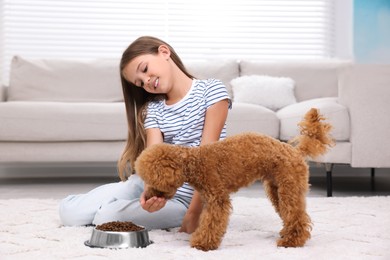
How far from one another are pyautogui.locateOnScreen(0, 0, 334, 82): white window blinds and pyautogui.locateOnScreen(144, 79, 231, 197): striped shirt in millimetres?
2926

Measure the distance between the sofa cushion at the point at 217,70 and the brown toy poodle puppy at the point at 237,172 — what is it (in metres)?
2.53

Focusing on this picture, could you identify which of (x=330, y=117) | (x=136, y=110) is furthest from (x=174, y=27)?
(x=136, y=110)

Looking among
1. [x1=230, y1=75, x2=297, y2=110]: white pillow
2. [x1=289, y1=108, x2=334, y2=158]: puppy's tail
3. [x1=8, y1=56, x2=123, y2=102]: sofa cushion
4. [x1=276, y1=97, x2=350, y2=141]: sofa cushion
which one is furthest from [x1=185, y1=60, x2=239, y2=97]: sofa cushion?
[x1=289, y1=108, x2=334, y2=158]: puppy's tail

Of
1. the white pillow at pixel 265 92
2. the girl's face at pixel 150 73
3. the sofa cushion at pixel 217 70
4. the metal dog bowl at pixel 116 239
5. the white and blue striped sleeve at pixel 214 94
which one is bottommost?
the metal dog bowl at pixel 116 239

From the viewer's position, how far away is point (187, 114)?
2.11m

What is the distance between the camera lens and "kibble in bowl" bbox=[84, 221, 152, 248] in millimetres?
1740

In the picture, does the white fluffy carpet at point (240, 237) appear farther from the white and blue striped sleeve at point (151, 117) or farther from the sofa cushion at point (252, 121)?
the sofa cushion at point (252, 121)

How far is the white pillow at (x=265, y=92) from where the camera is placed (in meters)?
4.09

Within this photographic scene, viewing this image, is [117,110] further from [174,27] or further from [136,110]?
[174,27]

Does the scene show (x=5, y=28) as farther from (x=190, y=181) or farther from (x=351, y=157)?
(x=190, y=181)

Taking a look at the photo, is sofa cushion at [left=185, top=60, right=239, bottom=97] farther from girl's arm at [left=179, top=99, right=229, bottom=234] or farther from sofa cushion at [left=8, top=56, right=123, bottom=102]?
girl's arm at [left=179, top=99, right=229, bottom=234]

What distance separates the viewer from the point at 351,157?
3154 millimetres

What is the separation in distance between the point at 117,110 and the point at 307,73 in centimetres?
157

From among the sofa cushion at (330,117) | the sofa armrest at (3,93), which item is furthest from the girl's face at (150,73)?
the sofa armrest at (3,93)
